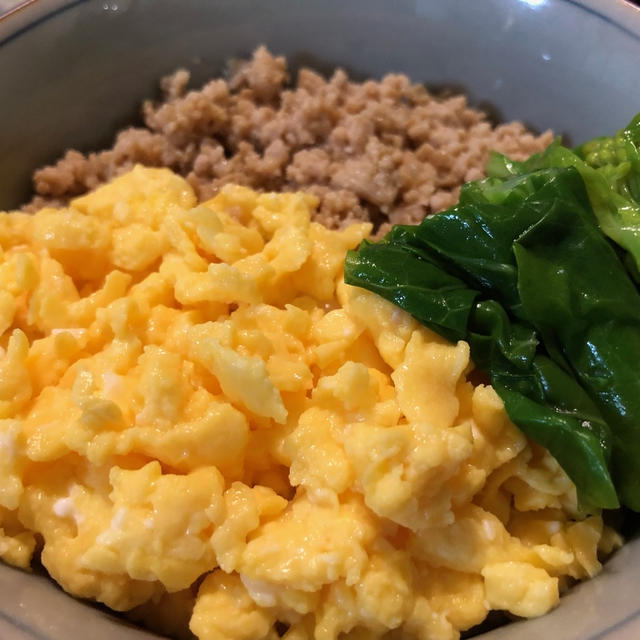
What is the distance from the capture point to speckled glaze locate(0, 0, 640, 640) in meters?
2.46

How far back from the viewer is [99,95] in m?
2.64

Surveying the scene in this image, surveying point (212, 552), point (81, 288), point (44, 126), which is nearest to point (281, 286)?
point (81, 288)

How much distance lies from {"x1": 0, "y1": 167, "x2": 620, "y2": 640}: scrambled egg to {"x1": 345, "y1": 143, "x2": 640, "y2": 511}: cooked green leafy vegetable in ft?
0.22

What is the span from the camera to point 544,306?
1.71 metres

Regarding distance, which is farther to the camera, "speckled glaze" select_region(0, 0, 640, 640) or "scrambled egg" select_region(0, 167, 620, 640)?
"speckled glaze" select_region(0, 0, 640, 640)

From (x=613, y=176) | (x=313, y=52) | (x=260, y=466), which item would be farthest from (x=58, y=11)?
(x=613, y=176)

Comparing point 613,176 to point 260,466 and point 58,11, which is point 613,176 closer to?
point 260,466

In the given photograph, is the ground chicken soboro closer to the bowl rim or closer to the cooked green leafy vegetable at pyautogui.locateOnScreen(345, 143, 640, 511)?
the bowl rim

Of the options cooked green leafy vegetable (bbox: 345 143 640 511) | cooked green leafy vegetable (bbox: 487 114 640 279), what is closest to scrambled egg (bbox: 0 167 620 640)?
cooked green leafy vegetable (bbox: 345 143 640 511)

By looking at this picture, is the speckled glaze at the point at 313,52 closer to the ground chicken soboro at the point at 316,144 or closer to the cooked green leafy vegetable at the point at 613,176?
the ground chicken soboro at the point at 316,144

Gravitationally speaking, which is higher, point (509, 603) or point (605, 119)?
point (605, 119)

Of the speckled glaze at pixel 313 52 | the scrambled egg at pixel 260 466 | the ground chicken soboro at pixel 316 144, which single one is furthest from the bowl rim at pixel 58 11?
the scrambled egg at pixel 260 466

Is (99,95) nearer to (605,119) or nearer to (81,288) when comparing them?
(81,288)

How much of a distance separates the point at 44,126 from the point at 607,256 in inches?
73.1
